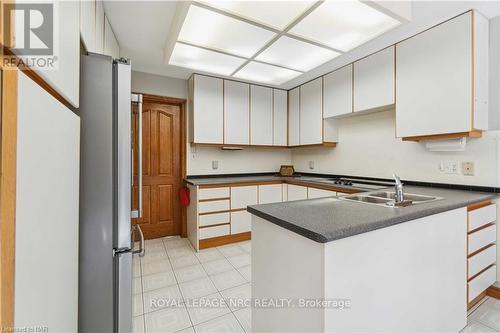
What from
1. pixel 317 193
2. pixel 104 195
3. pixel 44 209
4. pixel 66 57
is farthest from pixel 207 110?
pixel 44 209

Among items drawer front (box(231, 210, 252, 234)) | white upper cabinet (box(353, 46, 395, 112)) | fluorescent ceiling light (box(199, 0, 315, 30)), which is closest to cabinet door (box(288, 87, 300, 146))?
white upper cabinet (box(353, 46, 395, 112))

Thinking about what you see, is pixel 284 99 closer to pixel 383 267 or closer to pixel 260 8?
pixel 260 8

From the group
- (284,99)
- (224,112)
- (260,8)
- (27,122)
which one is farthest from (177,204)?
(27,122)

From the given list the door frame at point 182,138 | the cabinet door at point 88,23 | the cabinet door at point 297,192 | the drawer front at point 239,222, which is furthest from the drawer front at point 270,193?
the cabinet door at point 88,23

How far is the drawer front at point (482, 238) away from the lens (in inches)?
63.5

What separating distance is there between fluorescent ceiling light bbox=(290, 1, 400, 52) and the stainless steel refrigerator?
4.65 ft

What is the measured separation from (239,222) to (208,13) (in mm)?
2477

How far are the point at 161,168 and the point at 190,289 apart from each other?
193 cm

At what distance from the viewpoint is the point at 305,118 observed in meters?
3.62

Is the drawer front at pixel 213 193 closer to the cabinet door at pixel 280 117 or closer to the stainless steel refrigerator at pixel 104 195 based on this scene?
the cabinet door at pixel 280 117

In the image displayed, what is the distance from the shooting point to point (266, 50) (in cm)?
231

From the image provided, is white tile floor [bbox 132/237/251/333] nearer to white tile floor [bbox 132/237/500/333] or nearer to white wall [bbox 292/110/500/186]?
white tile floor [bbox 132/237/500/333]

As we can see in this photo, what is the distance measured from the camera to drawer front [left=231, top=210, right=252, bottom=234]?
3.17 metres

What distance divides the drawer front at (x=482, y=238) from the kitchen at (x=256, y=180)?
0.07 feet
